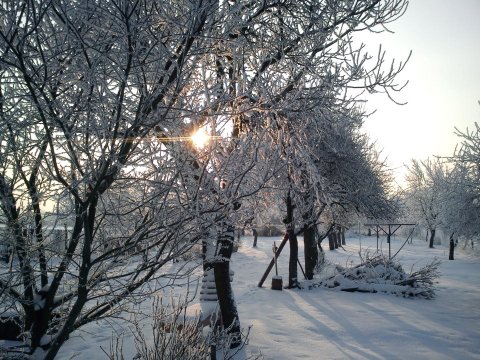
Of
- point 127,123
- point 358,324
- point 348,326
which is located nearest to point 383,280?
point 358,324

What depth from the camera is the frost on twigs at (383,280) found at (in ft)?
35.5

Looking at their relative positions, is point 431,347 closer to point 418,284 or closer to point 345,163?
point 418,284

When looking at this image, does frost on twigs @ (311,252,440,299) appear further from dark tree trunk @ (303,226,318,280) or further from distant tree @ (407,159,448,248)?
distant tree @ (407,159,448,248)

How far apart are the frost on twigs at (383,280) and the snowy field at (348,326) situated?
33 centimetres

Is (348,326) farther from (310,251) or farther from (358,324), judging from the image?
(310,251)

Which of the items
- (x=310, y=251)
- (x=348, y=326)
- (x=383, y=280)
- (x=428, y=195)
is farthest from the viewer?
(x=428, y=195)

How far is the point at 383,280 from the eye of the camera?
1151 centimetres

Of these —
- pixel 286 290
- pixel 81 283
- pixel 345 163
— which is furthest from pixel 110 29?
pixel 345 163

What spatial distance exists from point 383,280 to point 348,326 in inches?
201

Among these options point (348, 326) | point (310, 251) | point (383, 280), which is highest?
point (310, 251)

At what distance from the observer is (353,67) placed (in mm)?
4438

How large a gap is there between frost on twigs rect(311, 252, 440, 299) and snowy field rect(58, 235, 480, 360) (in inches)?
12.8

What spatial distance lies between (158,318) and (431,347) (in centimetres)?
519

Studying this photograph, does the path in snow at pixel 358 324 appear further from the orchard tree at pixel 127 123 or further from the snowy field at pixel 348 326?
the orchard tree at pixel 127 123
